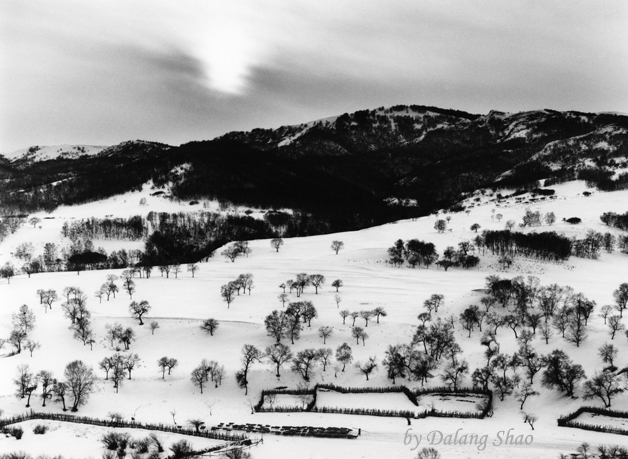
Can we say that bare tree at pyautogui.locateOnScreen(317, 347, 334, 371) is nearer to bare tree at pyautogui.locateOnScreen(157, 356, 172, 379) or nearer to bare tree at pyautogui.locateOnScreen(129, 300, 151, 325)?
bare tree at pyautogui.locateOnScreen(157, 356, 172, 379)

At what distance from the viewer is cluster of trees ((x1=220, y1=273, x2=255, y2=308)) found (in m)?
111

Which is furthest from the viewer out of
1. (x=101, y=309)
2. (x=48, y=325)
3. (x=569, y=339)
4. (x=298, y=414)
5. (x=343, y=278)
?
(x=343, y=278)

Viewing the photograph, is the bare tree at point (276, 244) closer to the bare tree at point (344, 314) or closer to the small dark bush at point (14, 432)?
the bare tree at point (344, 314)

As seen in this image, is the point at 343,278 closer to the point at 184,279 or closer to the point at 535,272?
the point at 184,279

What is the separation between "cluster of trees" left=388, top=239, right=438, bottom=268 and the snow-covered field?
4.31 metres

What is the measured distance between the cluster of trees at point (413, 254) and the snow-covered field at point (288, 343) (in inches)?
170

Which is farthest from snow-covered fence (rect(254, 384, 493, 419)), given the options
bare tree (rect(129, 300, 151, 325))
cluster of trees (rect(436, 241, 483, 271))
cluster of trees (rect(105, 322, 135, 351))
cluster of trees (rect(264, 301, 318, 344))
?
cluster of trees (rect(436, 241, 483, 271))

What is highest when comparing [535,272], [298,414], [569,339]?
[535,272]

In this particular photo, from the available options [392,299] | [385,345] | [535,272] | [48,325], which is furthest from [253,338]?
[535,272]

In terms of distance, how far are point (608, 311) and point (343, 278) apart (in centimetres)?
7092

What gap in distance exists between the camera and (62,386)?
67688 millimetres

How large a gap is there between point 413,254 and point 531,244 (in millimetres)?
49142

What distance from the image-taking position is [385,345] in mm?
91250

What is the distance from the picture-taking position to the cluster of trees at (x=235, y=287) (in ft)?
364
